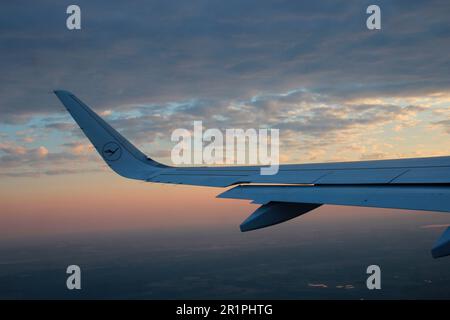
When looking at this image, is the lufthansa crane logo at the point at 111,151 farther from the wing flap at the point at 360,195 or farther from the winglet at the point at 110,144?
the wing flap at the point at 360,195

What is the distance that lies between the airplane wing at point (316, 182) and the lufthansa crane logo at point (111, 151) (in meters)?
0.28

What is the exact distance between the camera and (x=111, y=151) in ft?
39.1

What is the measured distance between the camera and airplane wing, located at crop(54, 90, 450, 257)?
5.61 meters

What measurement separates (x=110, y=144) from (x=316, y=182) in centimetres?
693

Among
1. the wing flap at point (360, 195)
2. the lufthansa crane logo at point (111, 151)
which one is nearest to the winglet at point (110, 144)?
the lufthansa crane logo at point (111, 151)

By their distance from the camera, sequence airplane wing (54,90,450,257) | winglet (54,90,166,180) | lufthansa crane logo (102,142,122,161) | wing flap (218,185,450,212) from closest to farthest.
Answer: wing flap (218,185,450,212)
airplane wing (54,90,450,257)
winglet (54,90,166,180)
lufthansa crane logo (102,142,122,161)

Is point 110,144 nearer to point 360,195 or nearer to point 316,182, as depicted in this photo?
point 316,182

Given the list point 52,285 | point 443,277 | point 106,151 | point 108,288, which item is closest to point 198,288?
point 108,288

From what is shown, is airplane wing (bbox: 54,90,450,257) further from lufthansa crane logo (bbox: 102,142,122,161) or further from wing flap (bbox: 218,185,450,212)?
lufthansa crane logo (bbox: 102,142,122,161)

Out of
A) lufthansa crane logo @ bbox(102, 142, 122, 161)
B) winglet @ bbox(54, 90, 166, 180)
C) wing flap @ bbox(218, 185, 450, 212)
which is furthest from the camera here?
lufthansa crane logo @ bbox(102, 142, 122, 161)

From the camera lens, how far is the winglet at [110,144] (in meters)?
11.5

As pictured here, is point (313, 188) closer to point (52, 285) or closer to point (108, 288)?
point (108, 288)

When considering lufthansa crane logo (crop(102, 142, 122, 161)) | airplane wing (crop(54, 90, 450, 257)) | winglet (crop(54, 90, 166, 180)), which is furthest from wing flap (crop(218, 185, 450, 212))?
lufthansa crane logo (crop(102, 142, 122, 161))
